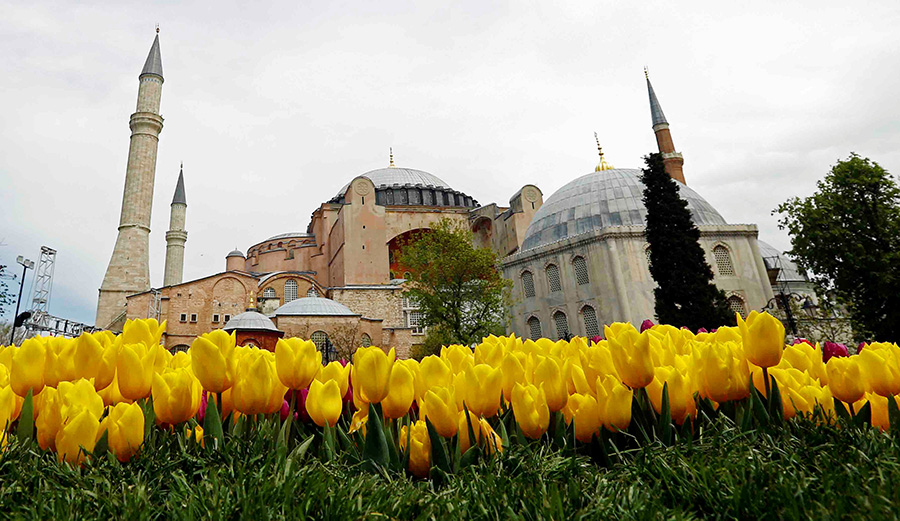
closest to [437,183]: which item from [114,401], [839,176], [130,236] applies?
[130,236]

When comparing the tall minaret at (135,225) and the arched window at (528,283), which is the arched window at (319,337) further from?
the tall minaret at (135,225)

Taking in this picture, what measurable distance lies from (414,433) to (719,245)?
25.3 meters

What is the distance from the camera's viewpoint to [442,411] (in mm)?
1450

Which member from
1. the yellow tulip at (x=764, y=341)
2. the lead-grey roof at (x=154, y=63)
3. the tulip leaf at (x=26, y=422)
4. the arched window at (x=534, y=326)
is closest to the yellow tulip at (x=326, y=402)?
the tulip leaf at (x=26, y=422)

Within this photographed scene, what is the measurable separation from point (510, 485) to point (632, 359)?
2.24 feet

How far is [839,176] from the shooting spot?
20.1 metres

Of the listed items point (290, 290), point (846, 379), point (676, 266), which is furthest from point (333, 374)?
point (290, 290)

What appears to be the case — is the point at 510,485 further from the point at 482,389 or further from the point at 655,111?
the point at 655,111

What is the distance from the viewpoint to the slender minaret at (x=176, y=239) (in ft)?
133

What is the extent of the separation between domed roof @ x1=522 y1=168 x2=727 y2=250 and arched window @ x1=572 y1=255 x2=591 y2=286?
1748mm

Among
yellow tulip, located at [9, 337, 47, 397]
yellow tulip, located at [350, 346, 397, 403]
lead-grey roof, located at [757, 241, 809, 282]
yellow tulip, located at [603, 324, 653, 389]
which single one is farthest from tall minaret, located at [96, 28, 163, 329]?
lead-grey roof, located at [757, 241, 809, 282]

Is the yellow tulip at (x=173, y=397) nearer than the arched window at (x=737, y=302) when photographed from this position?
Yes

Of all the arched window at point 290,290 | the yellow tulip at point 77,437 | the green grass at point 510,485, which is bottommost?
the green grass at point 510,485

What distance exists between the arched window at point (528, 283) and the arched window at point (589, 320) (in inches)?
123
